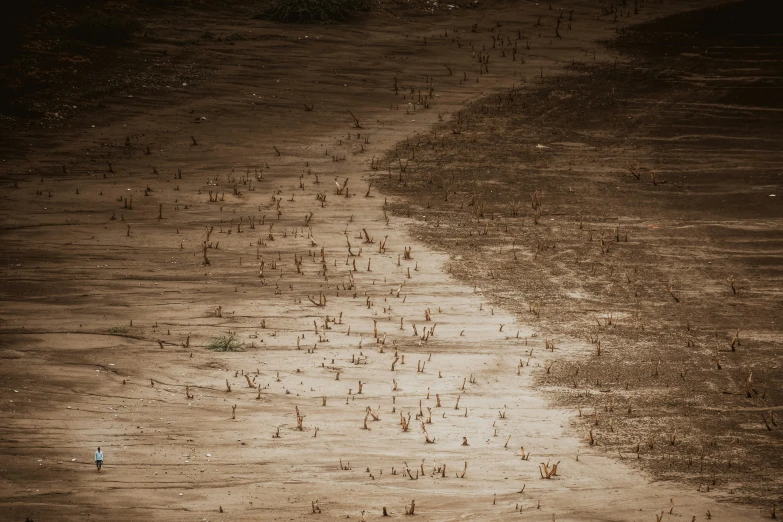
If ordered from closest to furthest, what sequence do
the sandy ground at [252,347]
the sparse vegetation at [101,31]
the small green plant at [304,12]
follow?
the sandy ground at [252,347] → the sparse vegetation at [101,31] → the small green plant at [304,12]

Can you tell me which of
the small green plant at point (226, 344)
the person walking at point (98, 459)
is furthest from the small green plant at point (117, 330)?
the person walking at point (98, 459)

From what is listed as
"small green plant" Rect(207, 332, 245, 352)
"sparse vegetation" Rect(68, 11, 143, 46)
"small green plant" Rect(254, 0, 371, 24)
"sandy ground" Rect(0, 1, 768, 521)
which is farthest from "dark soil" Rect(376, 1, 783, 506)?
"sparse vegetation" Rect(68, 11, 143, 46)

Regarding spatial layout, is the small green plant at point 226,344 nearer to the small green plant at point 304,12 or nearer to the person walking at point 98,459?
the person walking at point 98,459

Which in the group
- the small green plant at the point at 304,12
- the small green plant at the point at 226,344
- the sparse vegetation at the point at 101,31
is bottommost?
the small green plant at the point at 226,344

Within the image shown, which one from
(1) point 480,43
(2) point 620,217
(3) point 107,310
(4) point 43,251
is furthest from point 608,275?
(1) point 480,43

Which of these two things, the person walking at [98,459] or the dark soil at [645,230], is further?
the dark soil at [645,230]

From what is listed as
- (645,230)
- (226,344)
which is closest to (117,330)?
(226,344)
